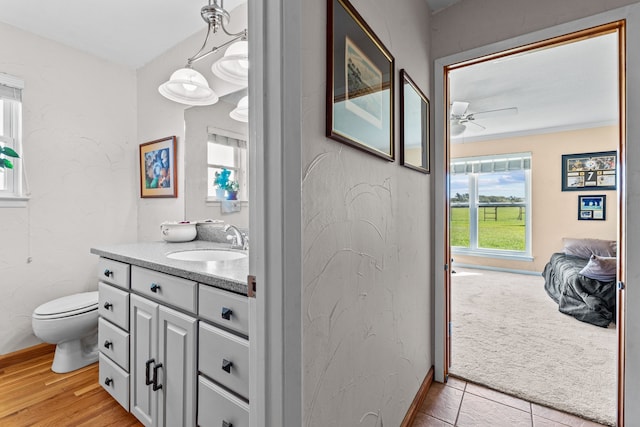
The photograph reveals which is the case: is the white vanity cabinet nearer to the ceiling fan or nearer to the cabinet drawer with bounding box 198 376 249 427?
the cabinet drawer with bounding box 198 376 249 427

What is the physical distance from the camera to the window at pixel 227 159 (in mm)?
2158

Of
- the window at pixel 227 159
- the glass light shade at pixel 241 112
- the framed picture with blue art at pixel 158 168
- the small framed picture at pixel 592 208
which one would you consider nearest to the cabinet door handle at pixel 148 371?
the window at pixel 227 159

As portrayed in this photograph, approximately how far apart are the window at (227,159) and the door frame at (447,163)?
1.29m

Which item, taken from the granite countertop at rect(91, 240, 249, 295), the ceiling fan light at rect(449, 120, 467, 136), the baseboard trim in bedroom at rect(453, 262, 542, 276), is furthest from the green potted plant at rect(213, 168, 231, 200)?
the baseboard trim in bedroom at rect(453, 262, 542, 276)

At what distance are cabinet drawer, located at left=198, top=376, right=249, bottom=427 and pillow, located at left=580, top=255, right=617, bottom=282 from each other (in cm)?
350

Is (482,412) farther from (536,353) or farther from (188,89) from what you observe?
(188,89)

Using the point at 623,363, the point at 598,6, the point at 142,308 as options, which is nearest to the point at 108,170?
the point at 142,308

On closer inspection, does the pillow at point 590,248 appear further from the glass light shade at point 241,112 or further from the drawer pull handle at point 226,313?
the drawer pull handle at point 226,313

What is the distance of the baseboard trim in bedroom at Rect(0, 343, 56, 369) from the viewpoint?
7.25ft

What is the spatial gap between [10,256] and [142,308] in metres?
1.58

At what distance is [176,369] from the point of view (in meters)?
1.33

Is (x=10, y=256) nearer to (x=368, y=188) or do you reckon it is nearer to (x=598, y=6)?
(x=368, y=188)

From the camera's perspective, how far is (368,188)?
1216 mm

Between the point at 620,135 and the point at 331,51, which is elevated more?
the point at 331,51
